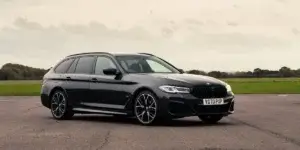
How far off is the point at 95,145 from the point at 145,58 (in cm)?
574

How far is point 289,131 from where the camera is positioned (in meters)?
13.1

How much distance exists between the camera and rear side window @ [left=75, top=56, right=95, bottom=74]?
16.7 m

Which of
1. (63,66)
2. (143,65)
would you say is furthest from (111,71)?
(63,66)

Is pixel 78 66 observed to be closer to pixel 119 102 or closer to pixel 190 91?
pixel 119 102

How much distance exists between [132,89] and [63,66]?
127 inches

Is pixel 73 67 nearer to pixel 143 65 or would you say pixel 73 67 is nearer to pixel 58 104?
pixel 58 104

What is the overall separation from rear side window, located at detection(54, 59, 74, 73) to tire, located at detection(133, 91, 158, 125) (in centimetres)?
315

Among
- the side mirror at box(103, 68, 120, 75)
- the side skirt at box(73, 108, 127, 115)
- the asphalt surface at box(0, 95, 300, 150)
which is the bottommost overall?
the asphalt surface at box(0, 95, 300, 150)

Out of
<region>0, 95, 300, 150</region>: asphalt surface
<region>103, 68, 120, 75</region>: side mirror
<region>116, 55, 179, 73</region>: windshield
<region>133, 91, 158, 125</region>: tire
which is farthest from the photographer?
<region>116, 55, 179, 73</region>: windshield

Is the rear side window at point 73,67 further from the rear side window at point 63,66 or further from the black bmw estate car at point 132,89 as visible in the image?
the rear side window at point 63,66

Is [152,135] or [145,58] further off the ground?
[145,58]

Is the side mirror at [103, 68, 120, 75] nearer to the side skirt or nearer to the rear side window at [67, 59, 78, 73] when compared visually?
the side skirt

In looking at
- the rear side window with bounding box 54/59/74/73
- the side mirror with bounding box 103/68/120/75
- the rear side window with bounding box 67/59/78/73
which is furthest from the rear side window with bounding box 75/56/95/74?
the side mirror with bounding box 103/68/120/75

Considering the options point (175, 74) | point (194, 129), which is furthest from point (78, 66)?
point (194, 129)
